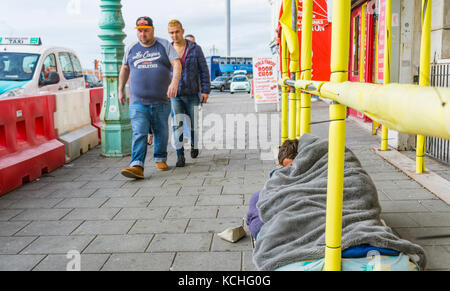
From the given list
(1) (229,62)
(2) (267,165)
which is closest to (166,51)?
(2) (267,165)

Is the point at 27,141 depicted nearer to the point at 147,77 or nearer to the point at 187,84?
the point at 147,77

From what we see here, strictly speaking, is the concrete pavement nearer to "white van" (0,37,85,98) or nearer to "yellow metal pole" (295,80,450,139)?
"yellow metal pole" (295,80,450,139)

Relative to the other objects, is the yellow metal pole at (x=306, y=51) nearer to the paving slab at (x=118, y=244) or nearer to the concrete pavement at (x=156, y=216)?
the concrete pavement at (x=156, y=216)

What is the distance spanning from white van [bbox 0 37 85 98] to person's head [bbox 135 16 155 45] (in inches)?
182

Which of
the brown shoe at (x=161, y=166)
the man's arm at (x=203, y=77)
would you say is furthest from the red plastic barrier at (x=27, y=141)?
the man's arm at (x=203, y=77)

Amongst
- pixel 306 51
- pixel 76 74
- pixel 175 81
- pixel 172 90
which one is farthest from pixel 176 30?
pixel 76 74

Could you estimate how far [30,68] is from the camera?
10266 millimetres

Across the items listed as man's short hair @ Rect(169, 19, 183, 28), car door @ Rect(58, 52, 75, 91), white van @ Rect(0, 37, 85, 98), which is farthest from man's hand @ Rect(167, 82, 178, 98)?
car door @ Rect(58, 52, 75, 91)

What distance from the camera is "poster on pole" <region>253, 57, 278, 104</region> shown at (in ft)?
47.7
